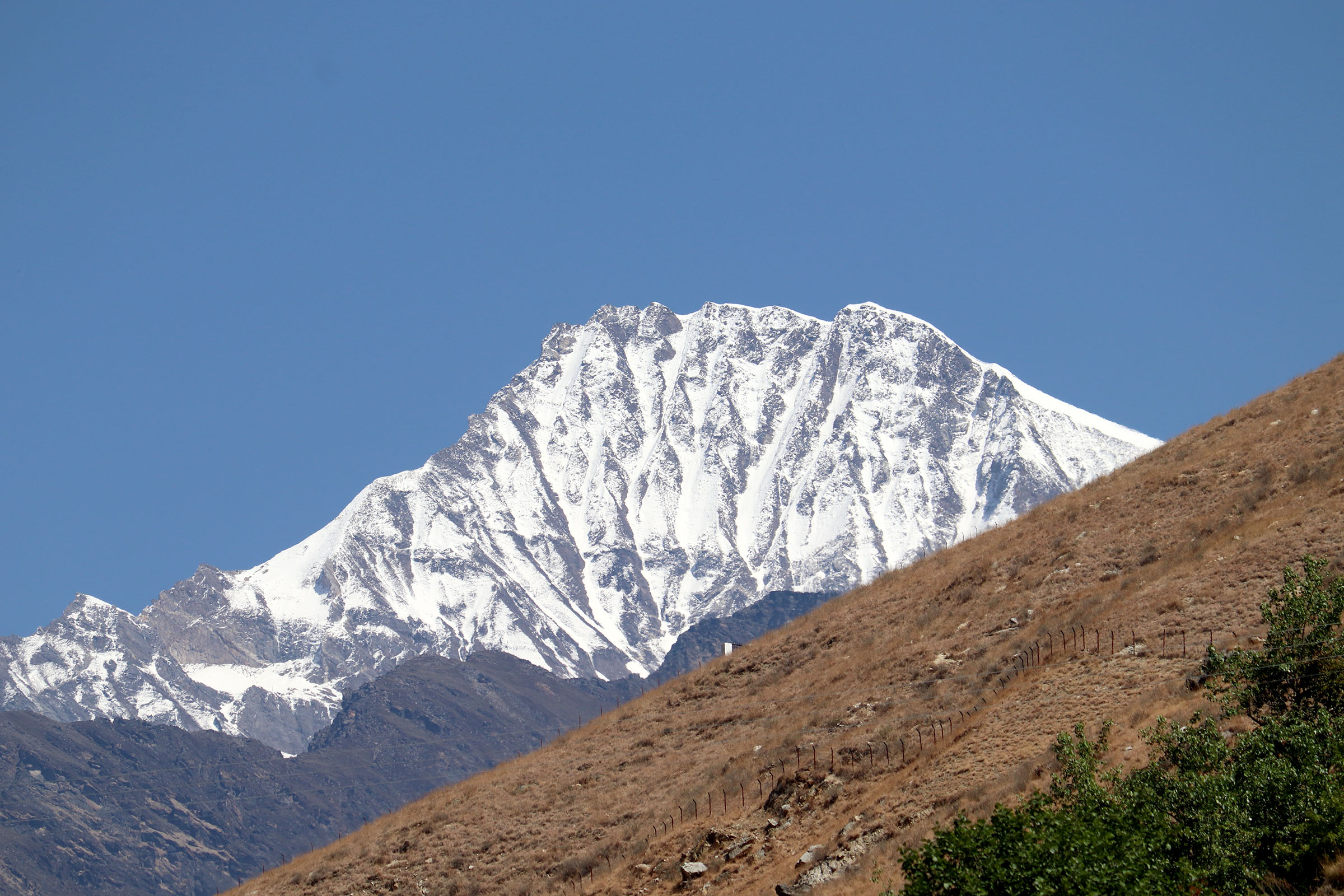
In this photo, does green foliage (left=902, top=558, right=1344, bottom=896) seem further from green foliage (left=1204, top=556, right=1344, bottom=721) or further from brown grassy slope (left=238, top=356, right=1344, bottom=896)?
brown grassy slope (left=238, top=356, right=1344, bottom=896)

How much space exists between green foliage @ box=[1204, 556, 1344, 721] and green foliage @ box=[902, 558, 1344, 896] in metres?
0.03

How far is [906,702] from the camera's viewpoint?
45.1 m

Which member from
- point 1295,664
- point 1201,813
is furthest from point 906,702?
point 1201,813

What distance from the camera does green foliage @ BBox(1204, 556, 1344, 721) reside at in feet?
97.7

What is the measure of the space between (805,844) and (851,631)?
22.3 meters

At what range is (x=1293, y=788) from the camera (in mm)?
26047

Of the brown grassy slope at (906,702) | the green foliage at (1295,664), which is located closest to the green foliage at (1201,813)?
the green foliage at (1295,664)

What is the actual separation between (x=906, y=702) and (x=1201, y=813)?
19269mm

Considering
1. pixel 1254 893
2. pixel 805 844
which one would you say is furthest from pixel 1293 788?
pixel 805 844

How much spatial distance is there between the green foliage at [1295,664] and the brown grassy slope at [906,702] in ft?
8.92

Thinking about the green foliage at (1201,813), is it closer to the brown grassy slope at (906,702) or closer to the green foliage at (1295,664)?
the green foliage at (1295,664)

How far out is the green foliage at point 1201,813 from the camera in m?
23.9

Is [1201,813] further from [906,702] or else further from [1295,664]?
[906,702]

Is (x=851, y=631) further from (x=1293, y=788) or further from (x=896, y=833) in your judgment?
(x=1293, y=788)
